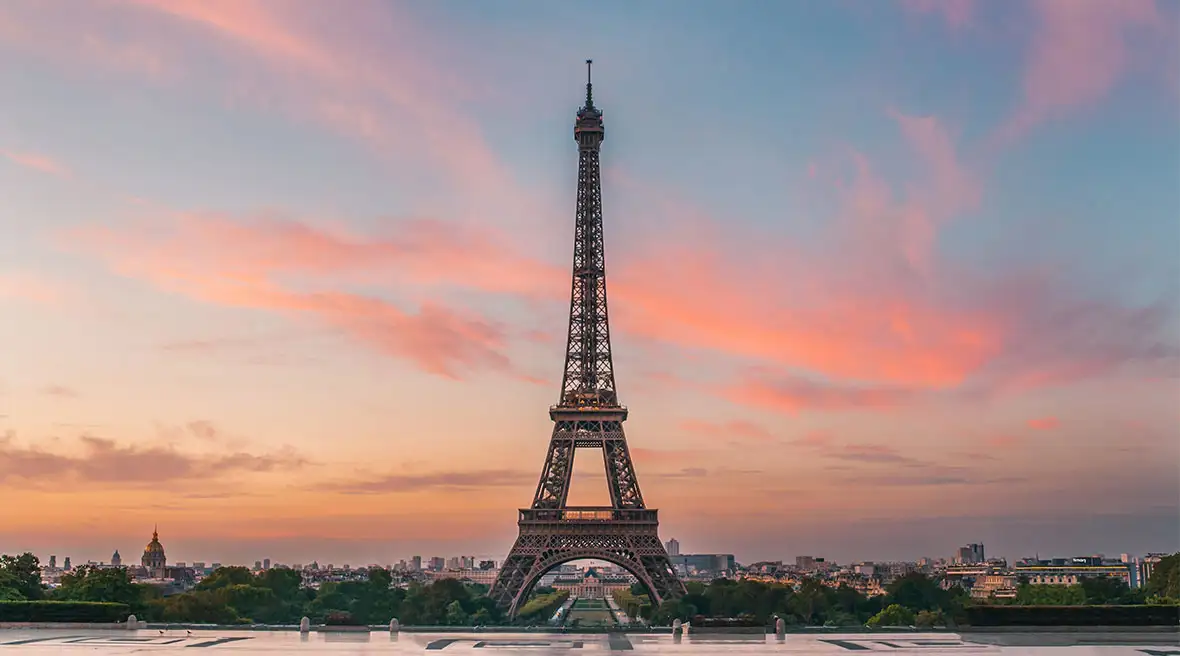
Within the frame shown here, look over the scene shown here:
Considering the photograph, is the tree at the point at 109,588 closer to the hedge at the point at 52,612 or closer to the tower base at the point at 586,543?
the hedge at the point at 52,612

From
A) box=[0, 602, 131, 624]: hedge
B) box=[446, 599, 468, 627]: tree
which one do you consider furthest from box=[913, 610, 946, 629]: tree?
box=[0, 602, 131, 624]: hedge

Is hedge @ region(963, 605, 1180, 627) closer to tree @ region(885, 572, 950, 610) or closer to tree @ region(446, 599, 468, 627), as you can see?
tree @ region(885, 572, 950, 610)

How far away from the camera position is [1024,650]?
35594 mm

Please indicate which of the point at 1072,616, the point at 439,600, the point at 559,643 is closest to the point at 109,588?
the point at 439,600

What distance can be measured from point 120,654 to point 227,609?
39295 mm

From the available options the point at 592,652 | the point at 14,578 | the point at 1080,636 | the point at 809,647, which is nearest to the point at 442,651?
the point at 592,652

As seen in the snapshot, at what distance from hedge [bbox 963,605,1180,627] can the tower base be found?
3683cm

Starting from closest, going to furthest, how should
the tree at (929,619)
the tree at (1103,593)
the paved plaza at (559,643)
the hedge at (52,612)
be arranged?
the paved plaza at (559,643), the hedge at (52,612), the tree at (929,619), the tree at (1103,593)

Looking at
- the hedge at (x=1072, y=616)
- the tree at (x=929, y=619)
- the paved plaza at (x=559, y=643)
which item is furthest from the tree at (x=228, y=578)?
the hedge at (x=1072, y=616)

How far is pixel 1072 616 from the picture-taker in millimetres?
44969

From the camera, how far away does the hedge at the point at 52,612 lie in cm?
4684

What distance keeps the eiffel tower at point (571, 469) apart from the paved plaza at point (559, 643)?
3343cm

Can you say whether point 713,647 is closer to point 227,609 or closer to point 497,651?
point 497,651

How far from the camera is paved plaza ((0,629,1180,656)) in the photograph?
36.0 metres
